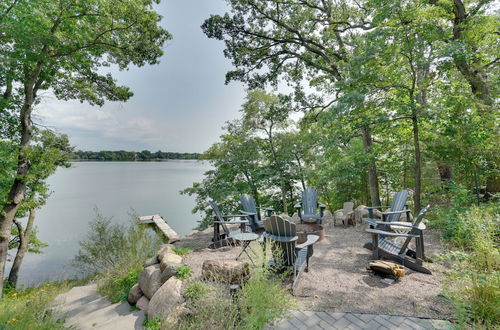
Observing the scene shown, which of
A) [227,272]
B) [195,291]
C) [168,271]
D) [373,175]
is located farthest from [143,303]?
[373,175]

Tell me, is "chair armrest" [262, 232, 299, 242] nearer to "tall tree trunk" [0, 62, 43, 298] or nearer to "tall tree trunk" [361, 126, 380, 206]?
"tall tree trunk" [361, 126, 380, 206]

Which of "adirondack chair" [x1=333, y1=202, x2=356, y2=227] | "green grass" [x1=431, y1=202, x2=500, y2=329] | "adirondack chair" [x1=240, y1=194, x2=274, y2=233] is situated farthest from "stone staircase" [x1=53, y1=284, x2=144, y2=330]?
"adirondack chair" [x1=333, y1=202, x2=356, y2=227]

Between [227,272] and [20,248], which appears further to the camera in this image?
[20,248]

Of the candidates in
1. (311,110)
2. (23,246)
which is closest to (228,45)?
(311,110)

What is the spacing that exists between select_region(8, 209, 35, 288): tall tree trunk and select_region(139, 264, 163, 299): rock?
812 cm

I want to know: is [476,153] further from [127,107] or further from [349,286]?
[127,107]

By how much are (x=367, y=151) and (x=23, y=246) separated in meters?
13.3

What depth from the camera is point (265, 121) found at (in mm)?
9578

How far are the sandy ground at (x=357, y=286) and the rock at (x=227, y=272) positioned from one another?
503 mm

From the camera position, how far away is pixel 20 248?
8359mm

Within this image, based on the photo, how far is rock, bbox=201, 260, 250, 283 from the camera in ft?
9.47

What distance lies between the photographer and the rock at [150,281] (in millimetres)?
3463

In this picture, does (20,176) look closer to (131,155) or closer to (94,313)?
(94,313)

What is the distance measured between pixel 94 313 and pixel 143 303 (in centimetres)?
95
